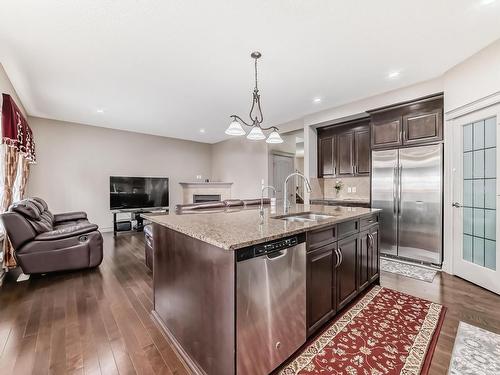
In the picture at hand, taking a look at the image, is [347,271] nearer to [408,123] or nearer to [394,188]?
[394,188]

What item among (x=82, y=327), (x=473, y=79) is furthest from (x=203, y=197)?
(x=473, y=79)

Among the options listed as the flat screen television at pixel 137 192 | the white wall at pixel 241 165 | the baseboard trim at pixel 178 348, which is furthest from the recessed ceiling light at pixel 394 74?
the flat screen television at pixel 137 192

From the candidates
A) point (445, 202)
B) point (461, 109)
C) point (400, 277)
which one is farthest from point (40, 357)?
point (461, 109)

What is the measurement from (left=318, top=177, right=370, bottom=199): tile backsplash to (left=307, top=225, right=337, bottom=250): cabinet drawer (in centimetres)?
324

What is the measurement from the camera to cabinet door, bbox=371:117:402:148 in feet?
12.9

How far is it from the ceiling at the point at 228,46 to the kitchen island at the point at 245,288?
6.39 ft

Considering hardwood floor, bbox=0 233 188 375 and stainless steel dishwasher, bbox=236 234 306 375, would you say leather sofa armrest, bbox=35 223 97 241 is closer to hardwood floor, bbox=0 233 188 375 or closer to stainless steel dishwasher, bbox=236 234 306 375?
hardwood floor, bbox=0 233 188 375

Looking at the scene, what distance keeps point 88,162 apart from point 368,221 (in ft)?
22.2

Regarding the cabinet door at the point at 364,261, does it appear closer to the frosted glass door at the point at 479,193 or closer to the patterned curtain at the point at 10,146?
the frosted glass door at the point at 479,193

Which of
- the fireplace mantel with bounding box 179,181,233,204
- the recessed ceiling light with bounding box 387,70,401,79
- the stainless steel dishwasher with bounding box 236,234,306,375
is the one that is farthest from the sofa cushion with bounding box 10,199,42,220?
the recessed ceiling light with bounding box 387,70,401,79

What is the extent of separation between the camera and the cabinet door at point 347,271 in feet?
7.00

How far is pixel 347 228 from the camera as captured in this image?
225cm

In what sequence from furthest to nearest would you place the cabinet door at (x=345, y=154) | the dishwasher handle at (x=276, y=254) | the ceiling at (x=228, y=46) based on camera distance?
the cabinet door at (x=345, y=154) < the ceiling at (x=228, y=46) < the dishwasher handle at (x=276, y=254)

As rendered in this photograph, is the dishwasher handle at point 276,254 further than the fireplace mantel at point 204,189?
No
